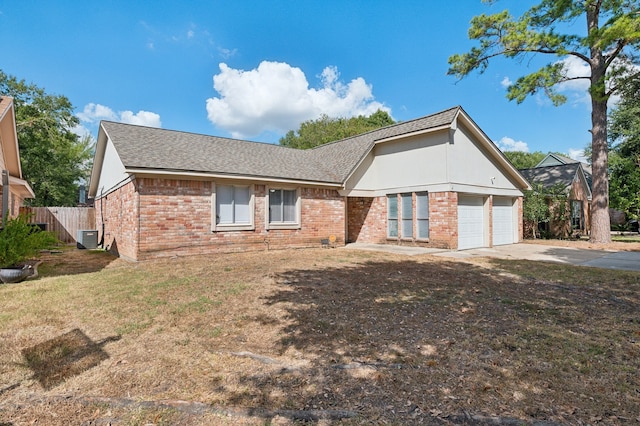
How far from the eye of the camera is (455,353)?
356 cm

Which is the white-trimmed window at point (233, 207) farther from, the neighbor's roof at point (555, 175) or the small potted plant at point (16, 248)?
the neighbor's roof at point (555, 175)

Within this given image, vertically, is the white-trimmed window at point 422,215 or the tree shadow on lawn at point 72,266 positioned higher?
the white-trimmed window at point 422,215

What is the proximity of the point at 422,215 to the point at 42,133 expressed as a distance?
2623 centimetres

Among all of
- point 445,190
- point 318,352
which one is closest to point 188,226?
point 318,352

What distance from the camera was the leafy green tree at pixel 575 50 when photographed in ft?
49.9

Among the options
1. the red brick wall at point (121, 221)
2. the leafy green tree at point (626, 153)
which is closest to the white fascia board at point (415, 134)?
the red brick wall at point (121, 221)

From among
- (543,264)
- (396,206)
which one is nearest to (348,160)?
(396,206)

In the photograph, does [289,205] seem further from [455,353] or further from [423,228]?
[455,353]

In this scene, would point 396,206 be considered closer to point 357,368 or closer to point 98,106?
point 357,368

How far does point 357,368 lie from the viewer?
322cm

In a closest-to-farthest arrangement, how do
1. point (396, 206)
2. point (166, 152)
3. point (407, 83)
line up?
1. point (166, 152)
2. point (396, 206)
3. point (407, 83)

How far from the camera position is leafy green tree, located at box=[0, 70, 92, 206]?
22.0 meters

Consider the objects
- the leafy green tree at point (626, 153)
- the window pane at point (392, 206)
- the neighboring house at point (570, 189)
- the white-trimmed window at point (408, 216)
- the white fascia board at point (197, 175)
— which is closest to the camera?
the white fascia board at point (197, 175)

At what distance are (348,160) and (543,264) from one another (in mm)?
9044
